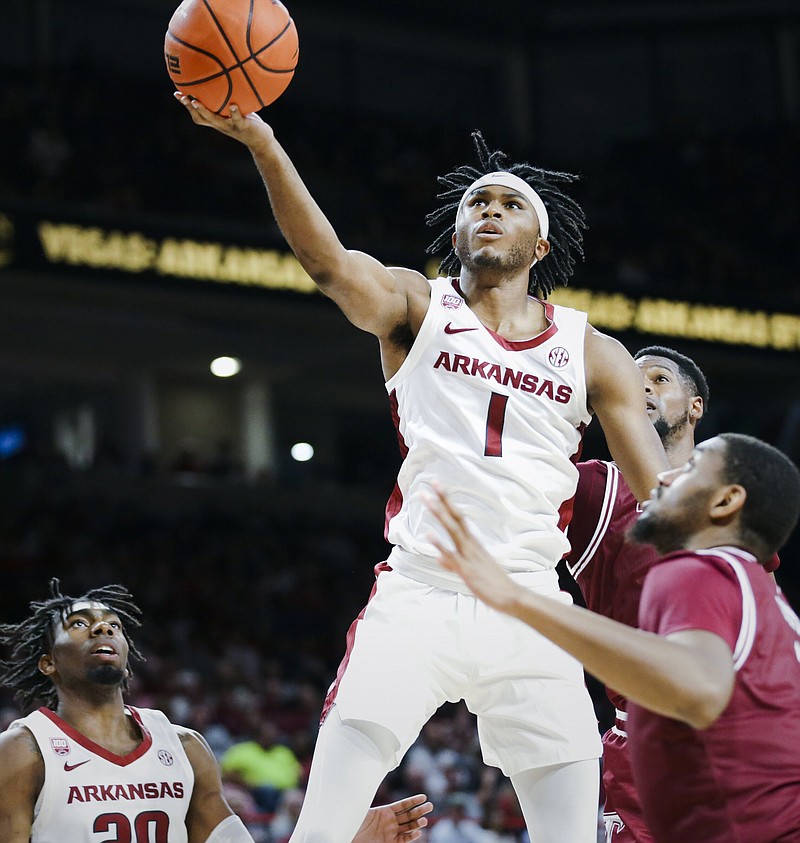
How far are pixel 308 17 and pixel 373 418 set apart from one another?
5949mm

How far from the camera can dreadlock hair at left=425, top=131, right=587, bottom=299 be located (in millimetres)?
4160

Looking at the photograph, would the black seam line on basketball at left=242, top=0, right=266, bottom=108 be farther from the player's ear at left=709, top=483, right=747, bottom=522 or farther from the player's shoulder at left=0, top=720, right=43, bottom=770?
the player's shoulder at left=0, top=720, right=43, bottom=770

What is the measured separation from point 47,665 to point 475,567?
267 centimetres

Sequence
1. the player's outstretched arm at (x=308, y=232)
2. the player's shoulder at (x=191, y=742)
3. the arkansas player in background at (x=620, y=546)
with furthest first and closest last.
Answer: the player's shoulder at (x=191, y=742)
the arkansas player in background at (x=620, y=546)
the player's outstretched arm at (x=308, y=232)

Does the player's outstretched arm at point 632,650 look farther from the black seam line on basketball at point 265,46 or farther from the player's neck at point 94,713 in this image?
the player's neck at point 94,713

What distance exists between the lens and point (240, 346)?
16922 millimetres

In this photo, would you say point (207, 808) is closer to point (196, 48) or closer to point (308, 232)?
point (308, 232)

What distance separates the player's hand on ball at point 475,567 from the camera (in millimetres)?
2492

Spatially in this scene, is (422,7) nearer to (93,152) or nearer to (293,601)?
(93,152)

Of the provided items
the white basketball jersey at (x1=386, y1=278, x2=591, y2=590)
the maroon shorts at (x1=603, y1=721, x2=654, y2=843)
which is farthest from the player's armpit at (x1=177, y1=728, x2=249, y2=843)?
the white basketball jersey at (x1=386, y1=278, x2=591, y2=590)

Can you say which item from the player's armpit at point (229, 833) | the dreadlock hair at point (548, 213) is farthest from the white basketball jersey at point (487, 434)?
the player's armpit at point (229, 833)

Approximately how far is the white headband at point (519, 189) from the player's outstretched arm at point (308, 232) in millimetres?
447

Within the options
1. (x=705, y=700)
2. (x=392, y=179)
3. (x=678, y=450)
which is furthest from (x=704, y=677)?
(x=392, y=179)

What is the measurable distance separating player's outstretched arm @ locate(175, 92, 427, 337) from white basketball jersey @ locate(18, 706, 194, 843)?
1.89 m
